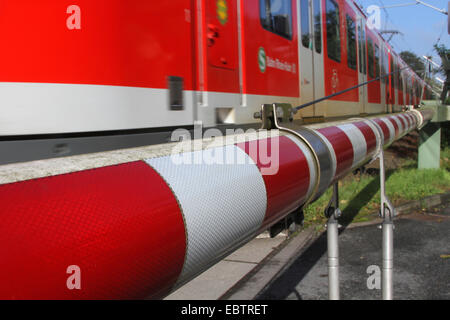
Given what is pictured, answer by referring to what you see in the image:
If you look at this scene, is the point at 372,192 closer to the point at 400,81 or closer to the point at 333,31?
the point at 333,31

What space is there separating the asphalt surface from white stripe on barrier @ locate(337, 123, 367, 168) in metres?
1.82

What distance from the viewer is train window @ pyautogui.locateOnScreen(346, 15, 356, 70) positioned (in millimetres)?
7656

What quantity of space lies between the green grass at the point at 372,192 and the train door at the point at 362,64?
1.55 m

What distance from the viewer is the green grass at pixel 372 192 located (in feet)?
23.9

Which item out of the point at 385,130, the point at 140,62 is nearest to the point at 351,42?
the point at 385,130

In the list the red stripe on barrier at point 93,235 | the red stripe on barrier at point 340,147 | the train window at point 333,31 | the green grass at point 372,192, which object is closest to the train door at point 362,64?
the green grass at point 372,192

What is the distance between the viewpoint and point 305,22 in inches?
211

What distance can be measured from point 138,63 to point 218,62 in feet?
2.97

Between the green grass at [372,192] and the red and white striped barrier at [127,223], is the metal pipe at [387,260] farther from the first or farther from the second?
the green grass at [372,192]

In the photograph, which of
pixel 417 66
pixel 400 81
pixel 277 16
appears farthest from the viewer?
pixel 417 66

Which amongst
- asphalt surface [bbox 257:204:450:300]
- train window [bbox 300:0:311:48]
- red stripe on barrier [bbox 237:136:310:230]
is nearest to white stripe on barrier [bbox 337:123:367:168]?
red stripe on barrier [bbox 237:136:310:230]
